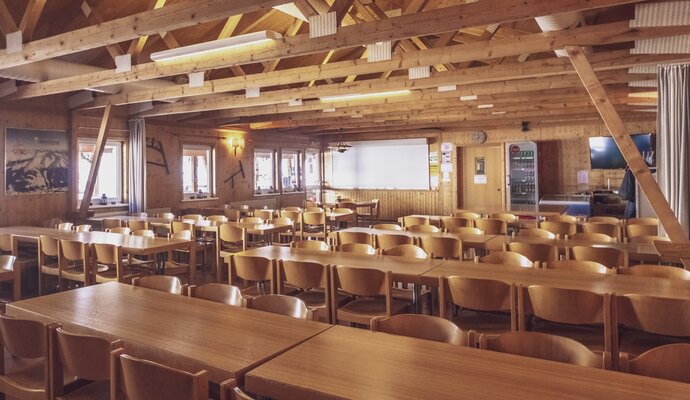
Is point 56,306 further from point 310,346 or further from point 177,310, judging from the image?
point 310,346

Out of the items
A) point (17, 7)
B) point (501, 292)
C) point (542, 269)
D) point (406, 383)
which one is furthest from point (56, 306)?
point (17, 7)

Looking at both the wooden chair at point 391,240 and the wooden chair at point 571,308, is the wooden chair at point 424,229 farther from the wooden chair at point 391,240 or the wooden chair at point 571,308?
the wooden chair at point 571,308

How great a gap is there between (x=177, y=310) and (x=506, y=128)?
11.4 m

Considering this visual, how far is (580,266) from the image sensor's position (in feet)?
11.4

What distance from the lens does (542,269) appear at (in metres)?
3.41

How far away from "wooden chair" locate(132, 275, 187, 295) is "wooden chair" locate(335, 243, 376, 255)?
1754mm

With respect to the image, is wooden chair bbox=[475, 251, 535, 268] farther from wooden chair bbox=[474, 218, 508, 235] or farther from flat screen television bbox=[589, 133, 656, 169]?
flat screen television bbox=[589, 133, 656, 169]

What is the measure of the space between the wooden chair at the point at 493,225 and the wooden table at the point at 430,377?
4.65 meters

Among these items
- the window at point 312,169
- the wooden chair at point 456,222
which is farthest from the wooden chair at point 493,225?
the window at point 312,169

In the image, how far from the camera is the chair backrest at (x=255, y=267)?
3.80 metres

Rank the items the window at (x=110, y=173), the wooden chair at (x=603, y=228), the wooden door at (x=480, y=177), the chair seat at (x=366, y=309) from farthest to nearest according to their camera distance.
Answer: the wooden door at (x=480, y=177) → the window at (x=110, y=173) → the wooden chair at (x=603, y=228) → the chair seat at (x=366, y=309)

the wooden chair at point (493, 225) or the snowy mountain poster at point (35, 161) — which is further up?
the snowy mountain poster at point (35, 161)

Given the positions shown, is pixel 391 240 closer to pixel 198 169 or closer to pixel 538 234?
pixel 538 234

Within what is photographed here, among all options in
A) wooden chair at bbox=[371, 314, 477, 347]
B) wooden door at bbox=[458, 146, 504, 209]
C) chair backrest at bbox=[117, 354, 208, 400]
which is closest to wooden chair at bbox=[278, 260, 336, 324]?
wooden chair at bbox=[371, 314, 477, 347]
